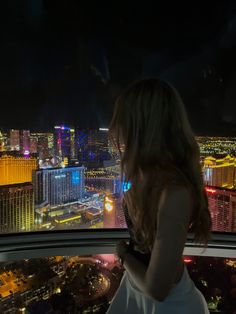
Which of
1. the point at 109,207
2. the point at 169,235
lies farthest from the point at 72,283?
the point at 169,235

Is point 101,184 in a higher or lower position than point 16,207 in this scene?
higher

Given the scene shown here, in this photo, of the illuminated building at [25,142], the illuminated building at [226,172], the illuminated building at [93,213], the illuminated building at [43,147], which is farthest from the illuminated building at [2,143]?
the illuminated building at [226,172]

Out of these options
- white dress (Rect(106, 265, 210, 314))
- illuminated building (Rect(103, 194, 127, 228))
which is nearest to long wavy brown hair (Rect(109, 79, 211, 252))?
white dress (Rect(106, 265, 210, 314))

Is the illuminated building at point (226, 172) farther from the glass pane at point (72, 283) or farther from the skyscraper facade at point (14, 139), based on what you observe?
the skyscraper facade at point (14, 139)

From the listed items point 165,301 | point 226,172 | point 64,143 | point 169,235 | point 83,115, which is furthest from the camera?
point 83,115

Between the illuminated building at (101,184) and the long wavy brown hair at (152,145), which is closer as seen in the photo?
the long wavy brown hair at (152,145)

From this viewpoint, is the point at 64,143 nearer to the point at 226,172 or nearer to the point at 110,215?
the point at 110,215

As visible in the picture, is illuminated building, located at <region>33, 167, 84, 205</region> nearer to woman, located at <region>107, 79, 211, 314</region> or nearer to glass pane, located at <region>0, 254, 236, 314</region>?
glass pane, located at <region>0, 254, 236, 314</region>
